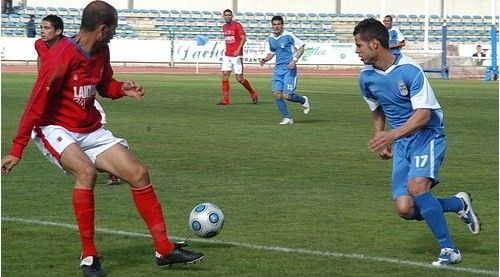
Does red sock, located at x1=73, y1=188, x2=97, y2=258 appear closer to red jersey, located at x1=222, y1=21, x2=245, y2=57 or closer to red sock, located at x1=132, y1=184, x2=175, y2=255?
red sock, located at x1=132, y1=184, x2=175, y2=255

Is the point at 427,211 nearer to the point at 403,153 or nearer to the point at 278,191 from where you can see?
the point at 403,153

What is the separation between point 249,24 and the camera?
197ft

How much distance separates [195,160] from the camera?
15156 mm

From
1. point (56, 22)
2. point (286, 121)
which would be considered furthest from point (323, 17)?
point (56, 22)

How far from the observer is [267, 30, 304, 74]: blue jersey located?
22531 millimetres

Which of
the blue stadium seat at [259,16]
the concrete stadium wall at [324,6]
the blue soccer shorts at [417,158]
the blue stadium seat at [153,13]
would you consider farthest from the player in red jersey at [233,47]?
the concrete stadium wall at [324,6]

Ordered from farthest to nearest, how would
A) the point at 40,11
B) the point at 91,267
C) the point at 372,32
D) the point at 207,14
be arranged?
the point at 207,14
the point at 40,11
the point at 372,32
the point at 91,267

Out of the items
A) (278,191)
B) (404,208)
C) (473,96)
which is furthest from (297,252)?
(473,96)

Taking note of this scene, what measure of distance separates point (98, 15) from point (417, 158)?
2.41 m

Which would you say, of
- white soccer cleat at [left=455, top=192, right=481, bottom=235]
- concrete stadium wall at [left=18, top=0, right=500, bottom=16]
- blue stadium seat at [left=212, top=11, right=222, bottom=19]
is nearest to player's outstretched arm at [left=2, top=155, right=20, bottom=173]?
white soccer cleat at [left=455, top=192, right=481, bottom=235]

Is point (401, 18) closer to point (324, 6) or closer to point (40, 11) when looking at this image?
point (324, 6)

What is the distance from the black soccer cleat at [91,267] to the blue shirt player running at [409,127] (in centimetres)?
202

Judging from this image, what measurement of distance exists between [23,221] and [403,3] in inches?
2278

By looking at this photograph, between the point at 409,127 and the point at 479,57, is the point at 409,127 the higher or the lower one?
the higher one
